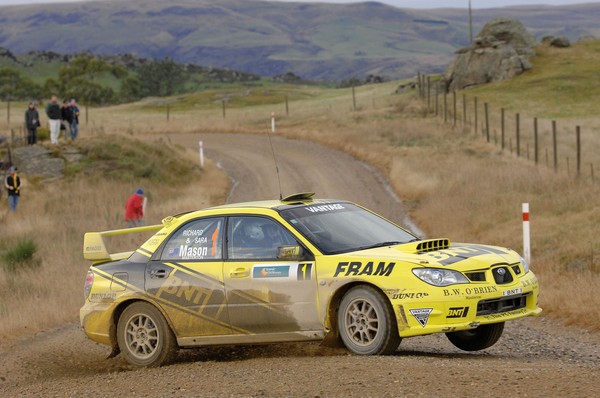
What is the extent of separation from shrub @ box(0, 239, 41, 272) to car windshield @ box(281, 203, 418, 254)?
12.2 m

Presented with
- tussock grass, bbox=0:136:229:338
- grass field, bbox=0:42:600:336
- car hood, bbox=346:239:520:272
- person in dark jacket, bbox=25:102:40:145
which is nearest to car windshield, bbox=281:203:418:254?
car hood, bbox=346:239:520:272

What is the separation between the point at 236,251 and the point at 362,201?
19.8m

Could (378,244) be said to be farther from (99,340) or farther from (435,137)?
(435,137)

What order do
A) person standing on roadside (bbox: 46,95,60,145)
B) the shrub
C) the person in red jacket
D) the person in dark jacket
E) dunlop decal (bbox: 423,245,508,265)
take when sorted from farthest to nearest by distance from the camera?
the person in dark jacket < person standing on roadside (bbox: 46,95,60,145) < the person in red jacket < the shrub < dunlop decal (bbox: 423,245,508,265)

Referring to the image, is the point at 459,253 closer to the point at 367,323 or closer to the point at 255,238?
the point at 367,323

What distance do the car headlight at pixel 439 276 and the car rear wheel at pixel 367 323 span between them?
388 mm

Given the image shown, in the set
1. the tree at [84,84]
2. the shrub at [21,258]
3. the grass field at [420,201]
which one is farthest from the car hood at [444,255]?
the tree at [84,84]

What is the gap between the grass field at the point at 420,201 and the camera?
1582cm

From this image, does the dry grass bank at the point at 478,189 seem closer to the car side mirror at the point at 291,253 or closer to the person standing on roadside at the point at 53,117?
the car side mirror at the point at 291,253

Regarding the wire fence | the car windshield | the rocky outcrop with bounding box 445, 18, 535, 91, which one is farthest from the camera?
the rocky outcrop with bounding box 445, 18, 535, 91

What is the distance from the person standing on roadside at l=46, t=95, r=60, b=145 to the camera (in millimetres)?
36969

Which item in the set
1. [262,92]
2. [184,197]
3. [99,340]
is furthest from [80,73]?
[99,340]

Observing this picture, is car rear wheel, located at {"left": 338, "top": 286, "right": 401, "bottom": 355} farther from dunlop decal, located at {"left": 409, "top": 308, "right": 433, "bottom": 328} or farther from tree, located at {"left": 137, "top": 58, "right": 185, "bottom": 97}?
tree, located at {"left": 137, "top": 58, "right": 185, "bottom": 97}

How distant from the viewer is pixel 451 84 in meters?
66.7
